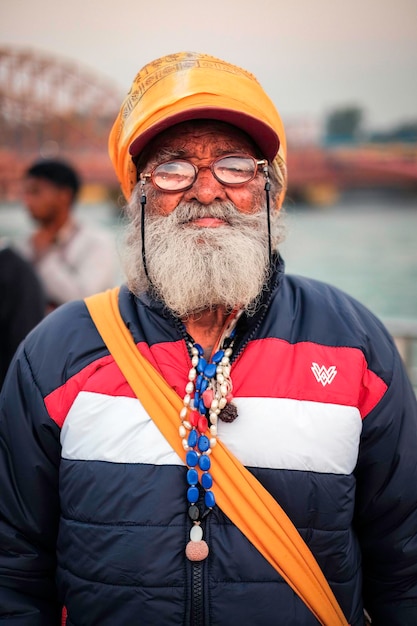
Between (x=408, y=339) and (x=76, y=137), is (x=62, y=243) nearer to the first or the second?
(x=76, y=137)

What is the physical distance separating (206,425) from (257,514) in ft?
0.85

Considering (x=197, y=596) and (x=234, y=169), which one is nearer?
(x=197, y=596)

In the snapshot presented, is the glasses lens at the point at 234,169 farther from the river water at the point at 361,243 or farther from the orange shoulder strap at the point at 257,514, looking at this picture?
the river water at the point at 361,243

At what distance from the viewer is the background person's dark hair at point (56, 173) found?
4.27 metres

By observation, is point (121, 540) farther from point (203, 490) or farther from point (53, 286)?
point (53, 286)

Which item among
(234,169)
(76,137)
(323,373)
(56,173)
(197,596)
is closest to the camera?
(197,596)

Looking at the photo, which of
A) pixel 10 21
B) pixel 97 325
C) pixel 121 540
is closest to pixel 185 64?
pixel 97 325

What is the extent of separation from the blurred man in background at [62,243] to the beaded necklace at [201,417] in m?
2.34

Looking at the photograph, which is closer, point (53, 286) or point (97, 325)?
point (97, 325)

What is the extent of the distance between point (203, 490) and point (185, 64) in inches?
48.7

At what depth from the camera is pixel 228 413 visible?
1364 millimetres

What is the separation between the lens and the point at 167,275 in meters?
1.53

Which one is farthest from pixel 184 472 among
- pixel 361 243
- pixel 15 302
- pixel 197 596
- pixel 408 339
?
pixel 361 243

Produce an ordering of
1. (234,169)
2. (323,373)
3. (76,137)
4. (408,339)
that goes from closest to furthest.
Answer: (323,373)
(234,169)
(408,339)
(76,137)
